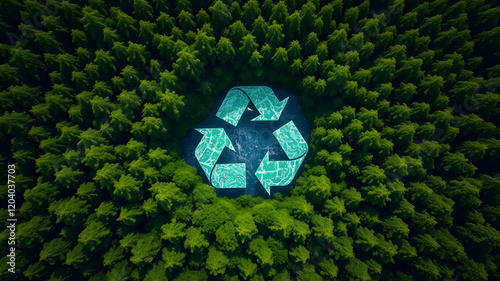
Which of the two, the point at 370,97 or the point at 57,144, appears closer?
the point at 57,144

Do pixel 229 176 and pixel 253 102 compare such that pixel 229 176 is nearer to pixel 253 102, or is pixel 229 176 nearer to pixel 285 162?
pixel 285 162

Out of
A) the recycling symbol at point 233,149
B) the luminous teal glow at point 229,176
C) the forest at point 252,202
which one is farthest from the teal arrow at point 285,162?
the forest at point 252,202

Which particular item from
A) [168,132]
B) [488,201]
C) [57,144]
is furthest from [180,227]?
[488,201]

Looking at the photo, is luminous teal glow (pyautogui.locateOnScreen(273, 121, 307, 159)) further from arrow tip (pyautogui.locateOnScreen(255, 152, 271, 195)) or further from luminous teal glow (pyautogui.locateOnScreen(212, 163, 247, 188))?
luminous teal glow (pyautogui.locateOnScreen(212, 163, 247, 188))

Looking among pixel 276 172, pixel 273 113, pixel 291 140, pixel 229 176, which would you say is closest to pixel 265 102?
pixel 273 113

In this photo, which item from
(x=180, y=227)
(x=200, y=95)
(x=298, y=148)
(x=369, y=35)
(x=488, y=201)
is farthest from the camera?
(x=298, y=148)

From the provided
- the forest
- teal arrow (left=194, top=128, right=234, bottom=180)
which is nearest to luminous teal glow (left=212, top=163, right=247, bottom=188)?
teal arrow (left=194, top=128, right=234, bottom=180)

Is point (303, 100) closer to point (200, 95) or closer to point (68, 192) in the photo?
point (200, 95)

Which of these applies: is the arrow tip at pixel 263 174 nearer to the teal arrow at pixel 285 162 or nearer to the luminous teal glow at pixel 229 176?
the teal arrow at pixel 285 162
